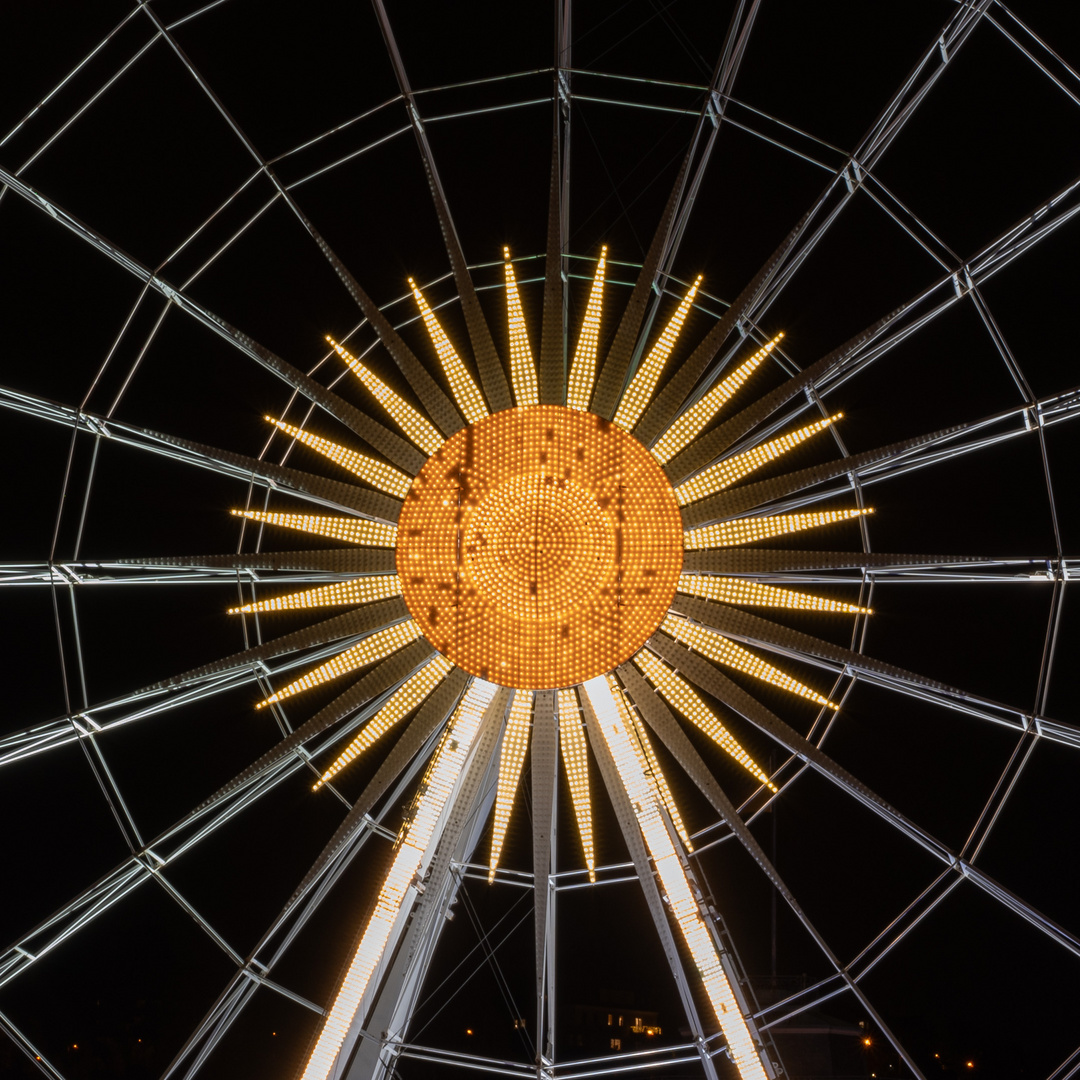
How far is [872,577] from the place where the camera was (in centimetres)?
1480

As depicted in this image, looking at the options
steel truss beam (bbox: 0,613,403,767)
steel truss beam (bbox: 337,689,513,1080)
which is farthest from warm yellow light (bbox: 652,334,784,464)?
steel truss beam (bbox: 0,613,403,767)

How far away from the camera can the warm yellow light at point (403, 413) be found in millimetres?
11484

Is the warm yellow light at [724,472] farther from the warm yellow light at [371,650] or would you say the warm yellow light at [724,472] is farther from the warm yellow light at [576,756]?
the warm yellow light at [371,650]

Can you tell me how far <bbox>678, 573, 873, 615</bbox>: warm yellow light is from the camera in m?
11.0

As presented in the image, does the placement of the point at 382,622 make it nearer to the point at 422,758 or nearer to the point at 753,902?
the point at 422,758

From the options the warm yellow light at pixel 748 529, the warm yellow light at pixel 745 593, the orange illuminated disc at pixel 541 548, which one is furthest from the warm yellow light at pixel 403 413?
the warm yellow light at pixel 745 593

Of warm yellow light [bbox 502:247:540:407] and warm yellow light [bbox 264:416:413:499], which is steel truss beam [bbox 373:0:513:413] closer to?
warm yellow light [bbox 502:247:540:407]

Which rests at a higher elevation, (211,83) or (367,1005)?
(211,83)

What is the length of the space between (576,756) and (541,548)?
7.79 feet

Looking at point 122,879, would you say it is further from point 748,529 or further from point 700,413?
point 700,413

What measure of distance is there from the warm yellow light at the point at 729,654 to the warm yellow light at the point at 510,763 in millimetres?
1868

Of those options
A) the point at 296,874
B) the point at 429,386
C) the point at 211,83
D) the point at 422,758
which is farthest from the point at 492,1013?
the point at 211,83

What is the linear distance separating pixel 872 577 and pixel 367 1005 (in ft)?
30.3

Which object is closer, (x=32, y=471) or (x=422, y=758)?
(x=422, y=758)
